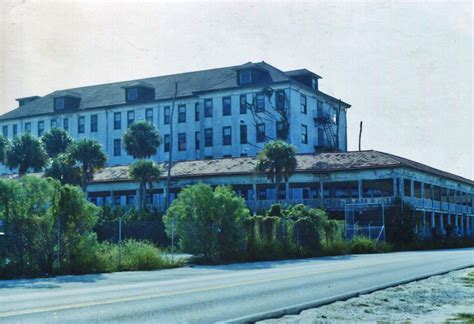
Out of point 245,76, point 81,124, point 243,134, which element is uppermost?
point 245,76

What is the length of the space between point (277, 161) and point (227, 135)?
21.2m

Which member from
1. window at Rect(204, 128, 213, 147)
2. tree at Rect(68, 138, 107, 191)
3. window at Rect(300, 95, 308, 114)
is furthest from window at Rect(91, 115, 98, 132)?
window at Rect(300, 95, 308, 114)

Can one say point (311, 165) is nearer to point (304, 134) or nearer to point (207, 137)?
point (304, 134)

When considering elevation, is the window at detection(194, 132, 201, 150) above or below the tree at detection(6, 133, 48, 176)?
above

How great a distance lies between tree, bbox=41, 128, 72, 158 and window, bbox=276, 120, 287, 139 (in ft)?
77.5

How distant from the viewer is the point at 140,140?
233 ft

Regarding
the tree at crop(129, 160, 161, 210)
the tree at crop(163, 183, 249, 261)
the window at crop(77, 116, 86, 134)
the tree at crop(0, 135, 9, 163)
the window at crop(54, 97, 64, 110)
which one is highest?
the window at crop(54, 97, 64, 110)

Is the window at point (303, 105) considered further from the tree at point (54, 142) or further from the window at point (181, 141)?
the tree at point (54, 142)

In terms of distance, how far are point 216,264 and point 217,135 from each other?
4750 centimetres

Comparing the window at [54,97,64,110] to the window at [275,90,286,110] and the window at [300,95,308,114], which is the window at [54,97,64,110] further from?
the window at [300,95,308,114]

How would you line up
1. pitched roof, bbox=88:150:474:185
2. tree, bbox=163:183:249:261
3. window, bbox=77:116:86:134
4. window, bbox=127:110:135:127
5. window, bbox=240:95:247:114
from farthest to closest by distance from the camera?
window, bbox=77:116:86:134 < window, bbox=127:110:135:127 < window, bbox=240:95:247:114 < pitched roof, bbox=88:150:474:185 < tree, bbox=163:183:249:261

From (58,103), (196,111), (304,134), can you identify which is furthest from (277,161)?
(58,103)

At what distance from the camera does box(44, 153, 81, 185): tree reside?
197ft

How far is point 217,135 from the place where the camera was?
75.9 m
